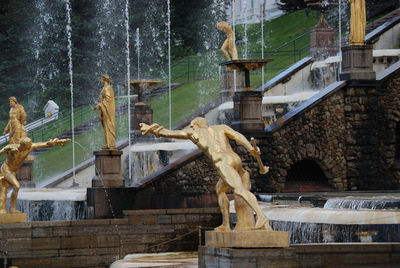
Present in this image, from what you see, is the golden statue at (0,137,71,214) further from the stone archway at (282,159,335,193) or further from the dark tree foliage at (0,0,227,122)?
the dark tree foliage at (0,0,227,122)

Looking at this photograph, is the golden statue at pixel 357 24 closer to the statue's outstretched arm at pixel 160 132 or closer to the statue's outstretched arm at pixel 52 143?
the statue's outstretched arm at pixel 52 143

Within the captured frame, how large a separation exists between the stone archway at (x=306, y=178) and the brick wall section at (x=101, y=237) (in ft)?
16.5

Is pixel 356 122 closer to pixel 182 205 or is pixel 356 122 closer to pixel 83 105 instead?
pixel 182 205

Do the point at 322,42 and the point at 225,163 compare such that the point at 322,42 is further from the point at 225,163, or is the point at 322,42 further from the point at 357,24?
the point at 225,163

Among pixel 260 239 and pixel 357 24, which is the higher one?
pixel 357 24

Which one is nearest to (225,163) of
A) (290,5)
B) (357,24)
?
(357,24)

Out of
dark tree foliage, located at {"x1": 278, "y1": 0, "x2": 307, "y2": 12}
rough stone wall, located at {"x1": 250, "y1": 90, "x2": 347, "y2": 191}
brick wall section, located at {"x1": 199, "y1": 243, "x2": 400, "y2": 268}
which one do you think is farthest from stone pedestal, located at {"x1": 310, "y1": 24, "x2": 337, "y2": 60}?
brick wall section, located at {"x1": 199, "y1": 243, "x2": 400, "y2": 268}

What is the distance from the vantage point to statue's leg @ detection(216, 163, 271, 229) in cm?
1823

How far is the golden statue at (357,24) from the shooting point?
3262 centimetres

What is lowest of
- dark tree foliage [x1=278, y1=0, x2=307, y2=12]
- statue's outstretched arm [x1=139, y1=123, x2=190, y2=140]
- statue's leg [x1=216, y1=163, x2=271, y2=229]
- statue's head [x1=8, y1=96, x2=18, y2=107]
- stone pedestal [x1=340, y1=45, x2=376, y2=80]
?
statue's leg [x1=216, y1=163, x2=271, y2=229]

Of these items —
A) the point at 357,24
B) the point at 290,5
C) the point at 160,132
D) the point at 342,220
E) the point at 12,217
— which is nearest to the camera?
the point at 160,132

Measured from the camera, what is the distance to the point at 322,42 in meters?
42.8

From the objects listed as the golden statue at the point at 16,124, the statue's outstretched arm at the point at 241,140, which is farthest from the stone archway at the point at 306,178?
the statue's outstretched arm at the point at 241,140

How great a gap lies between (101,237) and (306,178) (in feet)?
26.5
